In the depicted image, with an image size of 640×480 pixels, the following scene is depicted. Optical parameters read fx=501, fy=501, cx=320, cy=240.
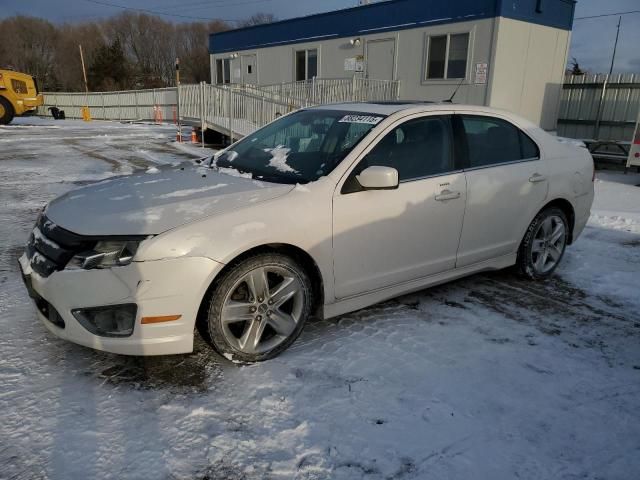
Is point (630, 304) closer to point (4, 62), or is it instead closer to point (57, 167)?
point (57, 167)

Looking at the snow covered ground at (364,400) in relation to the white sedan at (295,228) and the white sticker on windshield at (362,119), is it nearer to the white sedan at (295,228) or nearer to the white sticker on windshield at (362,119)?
the white sedan at (295,228)

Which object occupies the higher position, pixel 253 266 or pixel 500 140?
pixel 500 140

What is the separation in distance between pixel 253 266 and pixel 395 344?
1.15m

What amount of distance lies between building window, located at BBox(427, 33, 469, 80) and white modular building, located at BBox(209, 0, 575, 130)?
1.0 inches

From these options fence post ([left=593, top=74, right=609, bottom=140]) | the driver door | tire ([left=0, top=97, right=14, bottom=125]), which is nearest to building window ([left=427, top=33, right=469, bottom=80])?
fence post ([left=593, top=74, right=609, bottom=140])

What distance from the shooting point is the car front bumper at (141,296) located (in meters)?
2.65

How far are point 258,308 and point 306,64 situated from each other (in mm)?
16240

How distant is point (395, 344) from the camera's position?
11.2 ft

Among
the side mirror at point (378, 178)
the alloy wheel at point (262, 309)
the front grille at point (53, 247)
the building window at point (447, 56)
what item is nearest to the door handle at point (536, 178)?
the side mirror at point (378, 178)

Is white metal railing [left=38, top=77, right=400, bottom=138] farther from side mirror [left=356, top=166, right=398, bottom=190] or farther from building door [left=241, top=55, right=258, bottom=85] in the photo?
side mirror [left=356, top=166, right=398, bottom=190]

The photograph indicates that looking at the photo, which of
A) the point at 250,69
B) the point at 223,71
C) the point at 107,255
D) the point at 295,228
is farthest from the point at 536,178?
the point at 223,71

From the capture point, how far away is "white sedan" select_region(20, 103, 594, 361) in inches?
107

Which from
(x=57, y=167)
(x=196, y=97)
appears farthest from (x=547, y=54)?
(x=57, y=167)

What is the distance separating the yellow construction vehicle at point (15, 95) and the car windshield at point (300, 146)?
73.7 ft
